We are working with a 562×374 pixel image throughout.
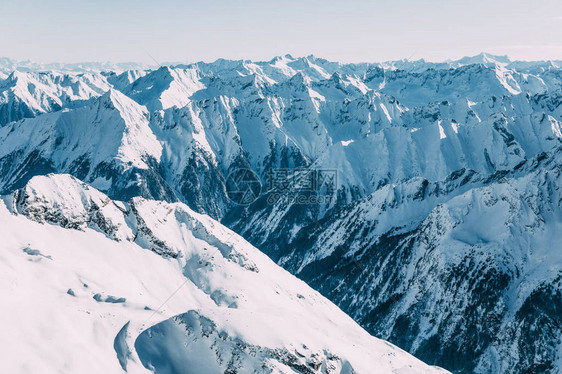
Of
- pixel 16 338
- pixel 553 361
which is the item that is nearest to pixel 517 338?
pixel 553 361

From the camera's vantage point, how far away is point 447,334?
14850 centimetres

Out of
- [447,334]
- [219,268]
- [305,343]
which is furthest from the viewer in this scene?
[447,334]

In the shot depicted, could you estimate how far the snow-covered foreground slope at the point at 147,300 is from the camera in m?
70.7

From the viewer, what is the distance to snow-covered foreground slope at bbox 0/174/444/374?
232 feet

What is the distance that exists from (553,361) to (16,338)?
130884mm

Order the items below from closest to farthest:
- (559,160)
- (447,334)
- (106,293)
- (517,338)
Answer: (106,293) < (517,338) < (447,334) < (559,160)

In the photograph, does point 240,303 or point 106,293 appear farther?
point 240,303

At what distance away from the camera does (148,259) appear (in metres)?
115

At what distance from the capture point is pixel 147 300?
3792 inches

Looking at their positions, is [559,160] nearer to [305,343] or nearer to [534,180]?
[534,180]

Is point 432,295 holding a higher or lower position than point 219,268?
lower

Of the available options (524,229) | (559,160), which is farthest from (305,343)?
(559,160)

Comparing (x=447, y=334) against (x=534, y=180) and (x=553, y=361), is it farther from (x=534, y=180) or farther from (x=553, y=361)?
(x=534, y=180)

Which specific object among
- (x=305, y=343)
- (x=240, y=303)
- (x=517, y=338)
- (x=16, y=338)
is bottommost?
(x=517, y=338)
